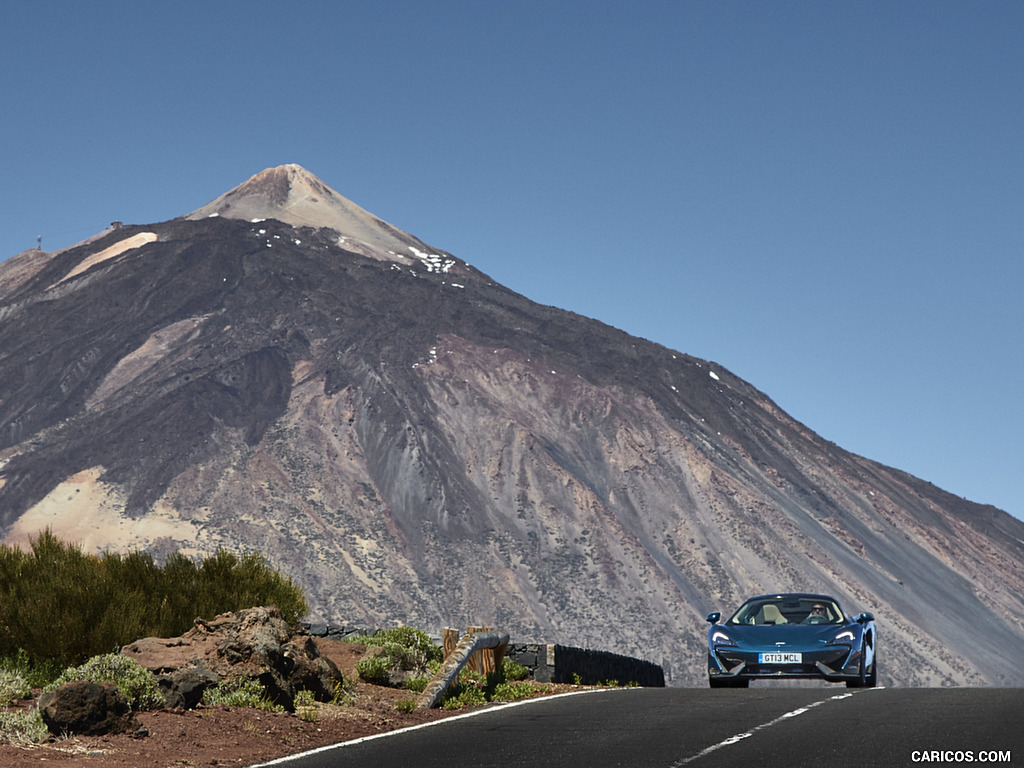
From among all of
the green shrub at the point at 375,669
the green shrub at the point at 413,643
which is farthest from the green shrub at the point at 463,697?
the green shrub at the point at 413,643

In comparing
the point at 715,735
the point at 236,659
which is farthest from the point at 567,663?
the point at 715,735

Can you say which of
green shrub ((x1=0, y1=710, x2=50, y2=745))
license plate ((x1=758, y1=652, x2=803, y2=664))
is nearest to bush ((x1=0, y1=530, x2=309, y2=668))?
green shrub ((x1=0, y1=710, x2=50, y2=745))

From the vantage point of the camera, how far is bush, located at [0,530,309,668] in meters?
13.4

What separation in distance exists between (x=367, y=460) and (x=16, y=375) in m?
38.0

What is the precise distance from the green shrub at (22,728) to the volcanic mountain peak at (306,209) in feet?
465

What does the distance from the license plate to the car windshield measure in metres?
0.79

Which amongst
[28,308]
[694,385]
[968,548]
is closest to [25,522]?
[28,308]

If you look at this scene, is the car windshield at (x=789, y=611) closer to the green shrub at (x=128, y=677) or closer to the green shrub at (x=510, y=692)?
the green shrub at (x=510, y=692)

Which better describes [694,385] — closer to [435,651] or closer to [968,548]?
[968,548]

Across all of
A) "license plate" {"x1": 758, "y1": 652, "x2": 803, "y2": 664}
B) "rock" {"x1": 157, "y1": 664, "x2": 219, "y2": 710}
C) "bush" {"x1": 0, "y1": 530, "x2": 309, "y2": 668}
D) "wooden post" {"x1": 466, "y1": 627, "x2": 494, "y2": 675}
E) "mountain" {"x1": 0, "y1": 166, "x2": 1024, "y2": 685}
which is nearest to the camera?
"rock" {"x1": 157, "y1": 664, "x2": 219, "y2": 710}

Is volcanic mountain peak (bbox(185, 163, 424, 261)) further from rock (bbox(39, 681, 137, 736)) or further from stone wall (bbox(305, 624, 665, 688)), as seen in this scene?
rock (bbox(39, 681, 137, 736))

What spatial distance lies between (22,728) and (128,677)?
4.00 ft

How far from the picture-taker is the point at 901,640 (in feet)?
290

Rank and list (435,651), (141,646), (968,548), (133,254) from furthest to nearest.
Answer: (133,254) → (968,548) → (435,651) → (141,646)
